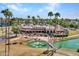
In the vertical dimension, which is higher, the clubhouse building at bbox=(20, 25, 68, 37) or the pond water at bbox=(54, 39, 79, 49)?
the clubhouse building at bbox=(20, 25, 68, 37)

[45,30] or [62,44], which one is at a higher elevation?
[45,30]

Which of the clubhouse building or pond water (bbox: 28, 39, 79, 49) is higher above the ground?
the clubhouse building

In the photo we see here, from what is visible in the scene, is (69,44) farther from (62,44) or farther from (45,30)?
(45,30)

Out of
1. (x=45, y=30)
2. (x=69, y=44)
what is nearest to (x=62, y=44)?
(x=69, y=44)

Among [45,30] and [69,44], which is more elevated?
[45,30]

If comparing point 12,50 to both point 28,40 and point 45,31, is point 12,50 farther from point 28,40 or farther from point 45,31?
point 45,31

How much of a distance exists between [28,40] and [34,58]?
0.18 metres

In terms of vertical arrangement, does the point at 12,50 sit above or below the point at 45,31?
below

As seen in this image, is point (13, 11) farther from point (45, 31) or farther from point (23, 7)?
point (45, 31)

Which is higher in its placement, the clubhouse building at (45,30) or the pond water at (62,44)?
the clubhouse building at (45,30)

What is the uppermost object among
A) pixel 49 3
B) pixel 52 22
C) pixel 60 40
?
pixel 49 3

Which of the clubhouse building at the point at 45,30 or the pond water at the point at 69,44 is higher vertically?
the clubhouse building at the point at 45,30

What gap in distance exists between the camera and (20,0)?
7.70 feet

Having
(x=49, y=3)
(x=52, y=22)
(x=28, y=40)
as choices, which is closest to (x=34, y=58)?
(x=28, y=40)
